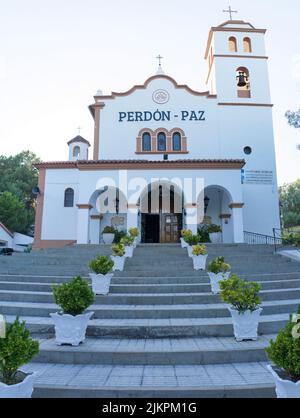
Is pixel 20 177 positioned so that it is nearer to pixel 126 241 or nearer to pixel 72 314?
pixel 126 241

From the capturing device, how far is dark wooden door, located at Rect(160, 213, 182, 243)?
1862cm

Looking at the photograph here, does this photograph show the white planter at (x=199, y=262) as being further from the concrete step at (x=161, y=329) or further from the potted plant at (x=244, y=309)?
the potted plant at (x=244, y=309)

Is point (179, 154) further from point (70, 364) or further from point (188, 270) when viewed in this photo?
point (70, 364)

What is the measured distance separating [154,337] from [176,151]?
590 inches

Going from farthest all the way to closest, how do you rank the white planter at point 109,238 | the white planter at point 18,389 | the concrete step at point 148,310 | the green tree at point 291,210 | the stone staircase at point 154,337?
the green tree at point 291,210 → the white planter at point 109,238 → the concrete step at point 148,310 → the stone staircase at point 154,337 → the white planter at point 18,389

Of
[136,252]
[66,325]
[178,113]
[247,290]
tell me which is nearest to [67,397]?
[66,325]

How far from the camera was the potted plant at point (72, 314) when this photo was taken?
17.1 ft

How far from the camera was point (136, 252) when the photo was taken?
13.0 m

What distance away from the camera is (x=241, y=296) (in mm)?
5395

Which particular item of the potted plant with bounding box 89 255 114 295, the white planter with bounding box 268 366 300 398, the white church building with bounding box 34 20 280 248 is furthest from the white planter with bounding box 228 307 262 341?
the white church building with bounding box 34 20 280 248

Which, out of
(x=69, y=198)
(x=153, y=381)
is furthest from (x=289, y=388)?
(x=69, y=198)

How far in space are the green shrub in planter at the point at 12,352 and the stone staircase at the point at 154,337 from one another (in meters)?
0.86

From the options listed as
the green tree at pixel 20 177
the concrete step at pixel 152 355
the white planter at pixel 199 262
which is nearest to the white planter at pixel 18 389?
the concrete step at pixel 152 355

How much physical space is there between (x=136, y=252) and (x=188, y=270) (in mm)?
3591
